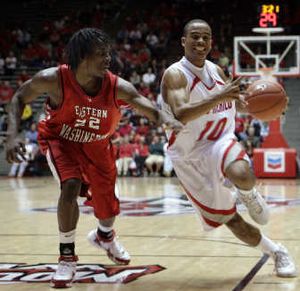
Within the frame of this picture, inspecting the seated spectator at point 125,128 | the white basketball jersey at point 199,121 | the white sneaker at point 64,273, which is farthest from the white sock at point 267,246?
A: the seated spectator at point 125,128

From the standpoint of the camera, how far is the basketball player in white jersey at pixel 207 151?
4.56 meters

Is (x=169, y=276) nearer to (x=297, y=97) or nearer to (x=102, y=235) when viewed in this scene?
(x=102, y=235)

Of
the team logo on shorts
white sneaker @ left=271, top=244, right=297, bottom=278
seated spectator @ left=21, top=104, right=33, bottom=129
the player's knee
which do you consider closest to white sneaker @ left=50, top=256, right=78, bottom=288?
the team logo on shorts

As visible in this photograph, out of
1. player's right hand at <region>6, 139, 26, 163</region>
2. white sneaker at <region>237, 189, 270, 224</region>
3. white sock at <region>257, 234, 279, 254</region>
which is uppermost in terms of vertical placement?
player's right hand at <region>6, 139, 26, 163</region>

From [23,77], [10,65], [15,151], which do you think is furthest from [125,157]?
[15,151]

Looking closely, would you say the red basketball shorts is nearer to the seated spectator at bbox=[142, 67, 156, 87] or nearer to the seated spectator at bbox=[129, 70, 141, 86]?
the seated spectator at bbox=[142, 67, 156, 87]

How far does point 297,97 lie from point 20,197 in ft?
31.1

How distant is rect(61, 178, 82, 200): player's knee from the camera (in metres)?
4.63

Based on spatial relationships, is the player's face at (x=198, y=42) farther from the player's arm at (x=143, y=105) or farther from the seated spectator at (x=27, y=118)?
the seated spectator at (x=27, y=118)

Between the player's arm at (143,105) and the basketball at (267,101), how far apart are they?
1.14 m

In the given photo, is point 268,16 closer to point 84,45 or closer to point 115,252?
point 115,252

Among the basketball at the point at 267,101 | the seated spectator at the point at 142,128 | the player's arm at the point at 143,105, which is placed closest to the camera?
the player's arm at the point at 143,105

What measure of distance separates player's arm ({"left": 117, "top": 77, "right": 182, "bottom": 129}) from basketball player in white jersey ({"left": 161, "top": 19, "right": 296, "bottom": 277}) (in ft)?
0.55

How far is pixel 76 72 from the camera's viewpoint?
A: 180 inches
